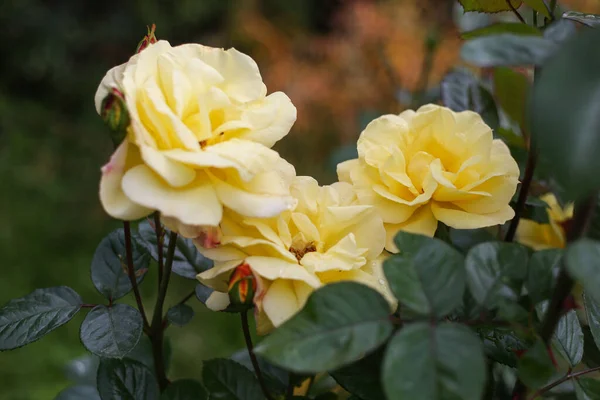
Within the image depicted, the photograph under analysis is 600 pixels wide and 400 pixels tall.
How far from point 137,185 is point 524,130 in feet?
1.29

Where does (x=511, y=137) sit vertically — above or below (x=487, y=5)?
below

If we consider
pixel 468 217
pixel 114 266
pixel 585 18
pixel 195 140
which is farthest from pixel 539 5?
pixel 114 266

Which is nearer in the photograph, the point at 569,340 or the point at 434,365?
the point at 434,365

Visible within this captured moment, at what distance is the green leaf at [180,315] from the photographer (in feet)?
1.53

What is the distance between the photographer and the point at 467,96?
0.65 metres

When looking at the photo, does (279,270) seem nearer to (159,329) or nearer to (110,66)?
(159,329)

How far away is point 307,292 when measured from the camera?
0.35 meters

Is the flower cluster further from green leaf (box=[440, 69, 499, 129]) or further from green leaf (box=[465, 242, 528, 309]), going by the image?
green leaf (box=[440, 69, 499, 129])

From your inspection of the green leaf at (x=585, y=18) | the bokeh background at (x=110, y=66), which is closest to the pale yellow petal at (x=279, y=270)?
the green leaf at (x=585, y=18)

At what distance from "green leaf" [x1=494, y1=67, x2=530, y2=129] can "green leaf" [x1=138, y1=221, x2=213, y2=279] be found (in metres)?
0.31

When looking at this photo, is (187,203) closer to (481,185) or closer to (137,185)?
(137,185)

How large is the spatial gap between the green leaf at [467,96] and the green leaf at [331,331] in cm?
36

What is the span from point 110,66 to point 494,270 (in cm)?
285

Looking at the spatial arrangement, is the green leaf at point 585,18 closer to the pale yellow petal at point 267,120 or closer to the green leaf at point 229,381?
the pale yellow petal at point 267,120
